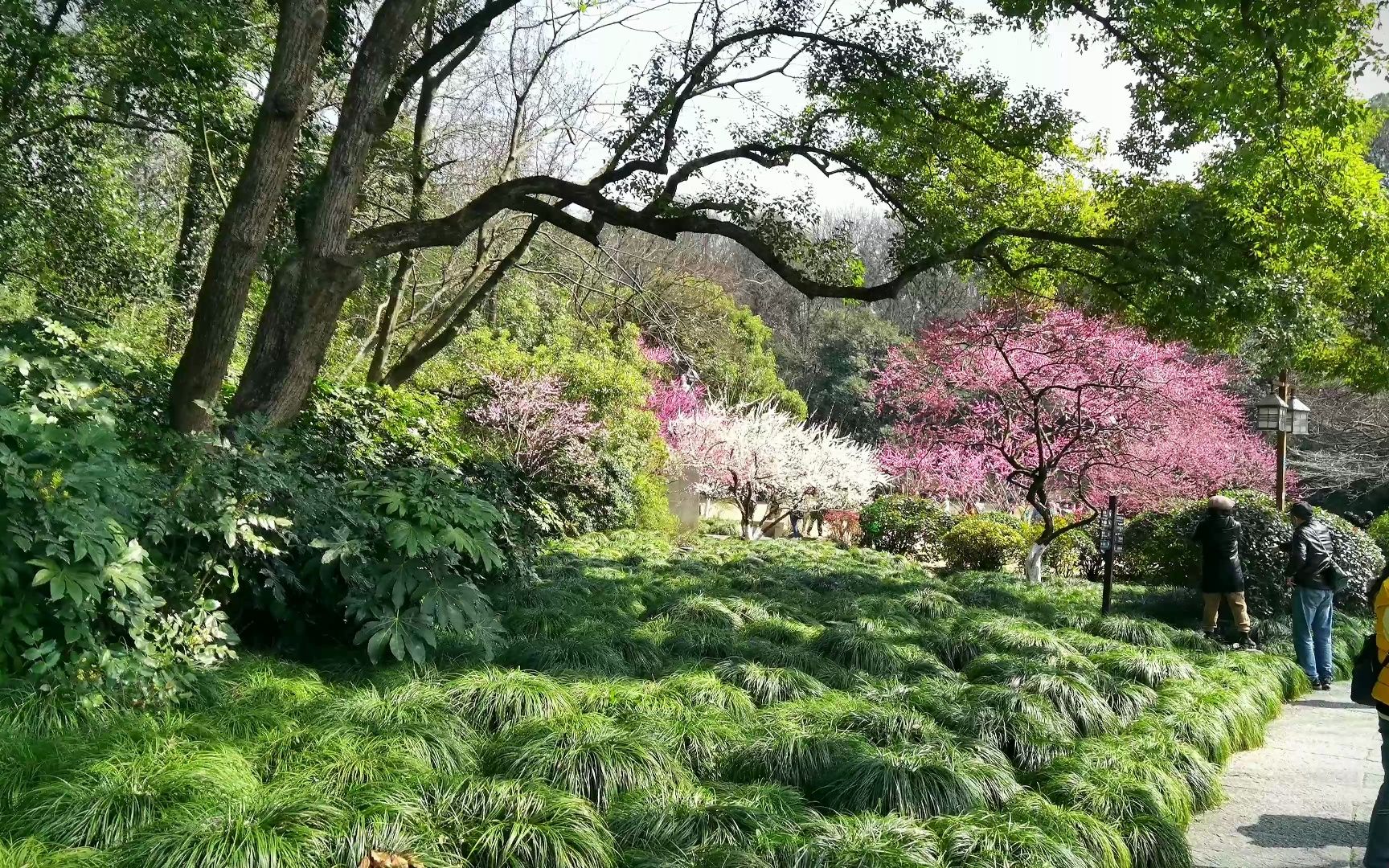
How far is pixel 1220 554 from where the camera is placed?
27.5ft

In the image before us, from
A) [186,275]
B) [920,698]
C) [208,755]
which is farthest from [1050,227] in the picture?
[186,275]

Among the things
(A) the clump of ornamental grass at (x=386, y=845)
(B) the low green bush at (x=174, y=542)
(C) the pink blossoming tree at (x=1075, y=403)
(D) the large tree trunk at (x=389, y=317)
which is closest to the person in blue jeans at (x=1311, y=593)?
(C) the pink blossoming tree at (x=1075, y=403)

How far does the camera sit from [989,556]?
44.9ft

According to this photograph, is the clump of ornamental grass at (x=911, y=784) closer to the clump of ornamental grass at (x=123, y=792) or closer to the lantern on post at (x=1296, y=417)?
the clump of ornamental grass at (x=123, y=792)

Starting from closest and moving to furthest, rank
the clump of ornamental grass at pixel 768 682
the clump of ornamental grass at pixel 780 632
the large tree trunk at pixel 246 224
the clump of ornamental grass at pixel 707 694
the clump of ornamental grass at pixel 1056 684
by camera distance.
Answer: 1. the clump of ornamental grass at pixel 707 694
2. the clump of ornamental grass at pixel 1056 684
3. the clump of ornamental grass at pixel 768 682
4. the large tree trunk at pixel 246 224
5. the clump of ornamental grass at pixel 780 632

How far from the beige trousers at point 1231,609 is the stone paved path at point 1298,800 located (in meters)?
1.64

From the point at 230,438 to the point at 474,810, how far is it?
3.30 metres

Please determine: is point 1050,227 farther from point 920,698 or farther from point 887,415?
point 887,415

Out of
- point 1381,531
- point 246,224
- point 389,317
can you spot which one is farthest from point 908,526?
point 246,224

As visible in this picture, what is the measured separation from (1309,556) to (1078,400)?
389 centimetres

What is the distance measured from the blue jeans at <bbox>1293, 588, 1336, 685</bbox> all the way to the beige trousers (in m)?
0.54

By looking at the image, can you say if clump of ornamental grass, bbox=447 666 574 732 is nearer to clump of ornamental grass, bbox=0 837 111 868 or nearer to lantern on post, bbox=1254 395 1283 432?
clump of ornamental grass, bbox=0 837 111 868

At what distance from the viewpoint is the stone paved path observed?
12.8 feet

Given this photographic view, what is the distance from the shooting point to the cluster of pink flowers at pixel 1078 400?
11227 millimetres
